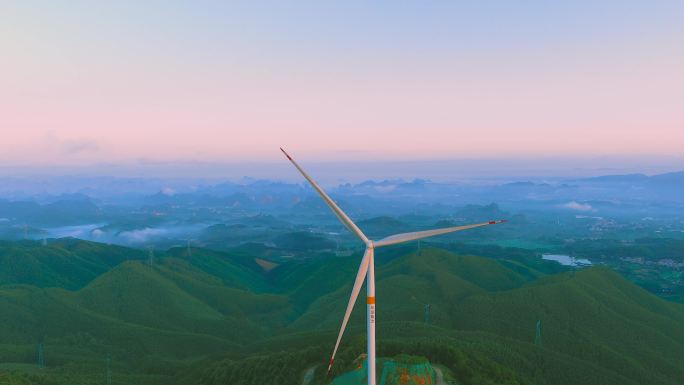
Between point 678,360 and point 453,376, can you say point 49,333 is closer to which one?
point 453,376

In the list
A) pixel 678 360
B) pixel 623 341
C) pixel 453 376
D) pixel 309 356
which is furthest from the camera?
pixel 623 341

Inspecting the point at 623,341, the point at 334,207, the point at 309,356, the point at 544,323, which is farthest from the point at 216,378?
the point at 623,341

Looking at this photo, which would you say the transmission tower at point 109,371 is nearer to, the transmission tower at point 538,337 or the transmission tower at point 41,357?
the transmission tower at point 41,357

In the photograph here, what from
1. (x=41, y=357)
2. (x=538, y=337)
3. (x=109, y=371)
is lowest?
(x=41, y=357)

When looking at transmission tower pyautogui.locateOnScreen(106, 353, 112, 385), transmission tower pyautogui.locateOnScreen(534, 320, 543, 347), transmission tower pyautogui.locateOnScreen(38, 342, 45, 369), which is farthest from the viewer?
transmission tower pyautogui.locateOnScreen(534, 320, 543, 347)

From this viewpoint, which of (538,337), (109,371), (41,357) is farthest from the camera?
(538,337)

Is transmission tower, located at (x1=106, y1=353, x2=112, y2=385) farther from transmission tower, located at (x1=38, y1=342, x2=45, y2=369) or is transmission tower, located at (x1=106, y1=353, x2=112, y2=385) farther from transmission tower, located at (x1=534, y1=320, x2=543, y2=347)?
transmission tower, located at (x1=534, y1=320, x2=543, y2=347)

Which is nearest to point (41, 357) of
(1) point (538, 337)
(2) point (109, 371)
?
(2) point (109, 371)

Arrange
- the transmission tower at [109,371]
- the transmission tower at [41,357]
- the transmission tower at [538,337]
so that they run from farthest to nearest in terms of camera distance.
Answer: the transmission tower at [538,337]
the transmission tower at [41,357]
the transmission tower at [109,371]

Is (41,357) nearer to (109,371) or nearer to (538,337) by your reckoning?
(109,371)

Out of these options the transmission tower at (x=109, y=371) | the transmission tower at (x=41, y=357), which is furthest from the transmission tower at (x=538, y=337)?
the transmission tower at (x=41, y=357)

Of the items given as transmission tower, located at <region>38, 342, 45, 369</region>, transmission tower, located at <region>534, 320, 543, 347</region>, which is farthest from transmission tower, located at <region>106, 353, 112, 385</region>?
transmission tower, located at <region>534, 320, 543, 347</region>
